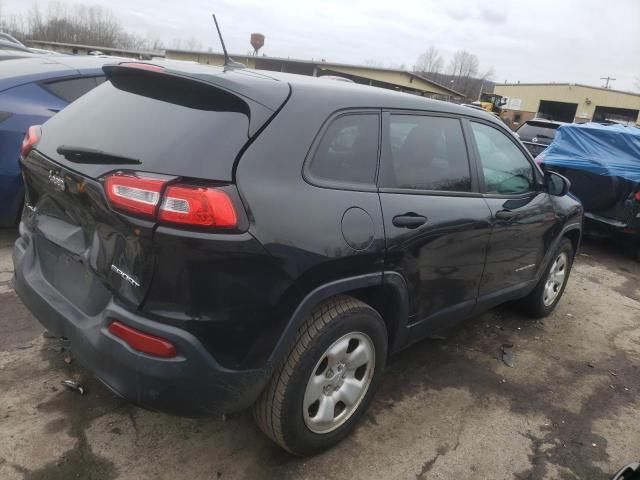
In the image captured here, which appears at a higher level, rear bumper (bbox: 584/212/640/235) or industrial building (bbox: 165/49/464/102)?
industrial building (bbox: 165/49/464/102)

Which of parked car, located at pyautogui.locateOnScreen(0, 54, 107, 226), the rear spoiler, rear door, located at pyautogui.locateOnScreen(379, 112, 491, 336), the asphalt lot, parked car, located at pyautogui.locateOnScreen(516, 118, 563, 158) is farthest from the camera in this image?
parked car, located at pyautogui.locateOnScreen(516, 118, 563, 158)

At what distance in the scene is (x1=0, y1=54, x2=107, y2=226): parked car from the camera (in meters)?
4.23

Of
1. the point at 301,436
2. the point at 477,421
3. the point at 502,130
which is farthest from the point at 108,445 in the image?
the point at 502,130

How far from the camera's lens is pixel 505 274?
3.57m

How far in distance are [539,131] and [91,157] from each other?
39.0 ft

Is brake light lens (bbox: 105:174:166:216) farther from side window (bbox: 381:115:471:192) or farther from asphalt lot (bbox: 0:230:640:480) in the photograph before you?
asphalt lot (bbox: 0:230:640:480)

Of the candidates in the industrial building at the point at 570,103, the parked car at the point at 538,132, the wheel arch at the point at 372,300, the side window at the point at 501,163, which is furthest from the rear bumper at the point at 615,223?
the industrial building at the point at 570,103

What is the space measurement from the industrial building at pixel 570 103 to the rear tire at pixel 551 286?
138 feet

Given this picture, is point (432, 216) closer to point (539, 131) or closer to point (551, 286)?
point (551, 286)

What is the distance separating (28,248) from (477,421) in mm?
2584

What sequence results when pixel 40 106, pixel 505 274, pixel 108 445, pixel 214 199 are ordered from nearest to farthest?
1. pixel 214 199
2. pixel 108 445
3. pixel 505 274
4. pixel 40 106

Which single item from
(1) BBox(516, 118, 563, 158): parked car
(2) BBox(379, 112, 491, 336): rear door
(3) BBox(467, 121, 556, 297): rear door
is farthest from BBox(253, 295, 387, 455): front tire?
(1) BBox(516, 118, 563, 158): parked car

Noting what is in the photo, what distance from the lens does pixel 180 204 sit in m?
1.86

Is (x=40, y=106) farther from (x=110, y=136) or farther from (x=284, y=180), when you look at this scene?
(x=284, y=180)
